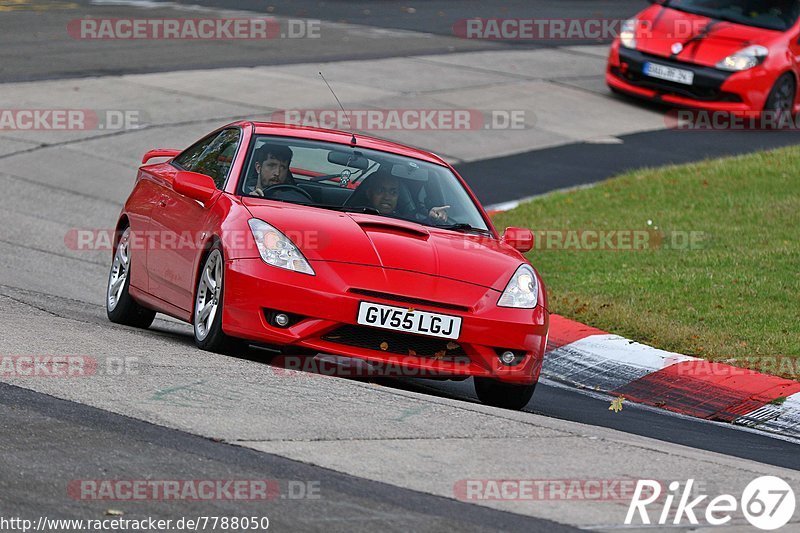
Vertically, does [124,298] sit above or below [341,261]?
below

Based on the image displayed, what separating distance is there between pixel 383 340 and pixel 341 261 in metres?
0.47

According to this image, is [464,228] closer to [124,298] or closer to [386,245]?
[386,245]

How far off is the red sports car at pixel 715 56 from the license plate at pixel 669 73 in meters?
0.01

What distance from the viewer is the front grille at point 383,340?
7.60m

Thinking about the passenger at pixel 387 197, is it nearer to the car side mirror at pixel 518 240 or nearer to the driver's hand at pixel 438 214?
the driver's hand at pixel 438 214

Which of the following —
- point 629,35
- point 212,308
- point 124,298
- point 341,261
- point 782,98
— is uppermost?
point 341,261

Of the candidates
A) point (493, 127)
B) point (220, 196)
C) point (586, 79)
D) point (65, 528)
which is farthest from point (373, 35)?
point (65, 528)

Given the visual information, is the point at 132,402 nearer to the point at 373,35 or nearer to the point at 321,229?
the point at 321,229

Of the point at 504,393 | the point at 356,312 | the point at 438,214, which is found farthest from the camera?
the point at 438,214

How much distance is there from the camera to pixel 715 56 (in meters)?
19.5

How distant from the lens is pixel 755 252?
12.1 m

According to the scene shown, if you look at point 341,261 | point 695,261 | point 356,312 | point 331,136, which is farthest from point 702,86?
point 356,312

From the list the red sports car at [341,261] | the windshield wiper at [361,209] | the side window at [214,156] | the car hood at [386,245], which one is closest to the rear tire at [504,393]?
the red sports car at [341,261]

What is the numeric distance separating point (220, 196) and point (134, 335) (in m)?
0.96
